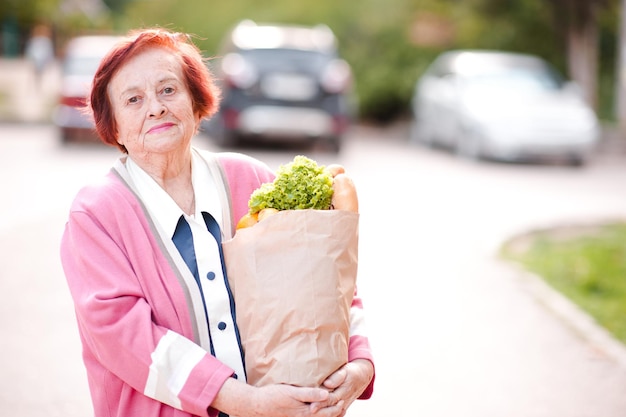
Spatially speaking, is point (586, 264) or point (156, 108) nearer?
point (156, 108)

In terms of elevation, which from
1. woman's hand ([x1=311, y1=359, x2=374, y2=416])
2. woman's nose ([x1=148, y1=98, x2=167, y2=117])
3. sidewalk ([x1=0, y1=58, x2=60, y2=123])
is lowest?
sidewalk ([x1=0, y1=58, x2=60, y2=123])

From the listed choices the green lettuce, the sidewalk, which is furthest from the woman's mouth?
the sidewalk

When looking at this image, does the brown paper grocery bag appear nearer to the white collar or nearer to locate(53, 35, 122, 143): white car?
the white collar

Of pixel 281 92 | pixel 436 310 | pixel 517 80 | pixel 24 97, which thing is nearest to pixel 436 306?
pixel 436 310

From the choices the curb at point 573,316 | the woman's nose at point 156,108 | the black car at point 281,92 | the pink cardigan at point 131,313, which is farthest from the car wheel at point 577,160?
the pink cardigan at point 131,313

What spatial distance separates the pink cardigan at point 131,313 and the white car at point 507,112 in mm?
12617

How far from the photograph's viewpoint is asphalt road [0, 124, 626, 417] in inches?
179

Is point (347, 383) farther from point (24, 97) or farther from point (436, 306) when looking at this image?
point (24, 97)

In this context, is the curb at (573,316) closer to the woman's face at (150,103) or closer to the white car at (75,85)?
the woman's face at (150,103)

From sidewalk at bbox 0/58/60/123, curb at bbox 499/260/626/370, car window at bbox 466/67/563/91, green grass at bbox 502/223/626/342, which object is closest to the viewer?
curb at bbox 499/260/626/370

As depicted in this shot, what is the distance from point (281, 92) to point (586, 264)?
791 centimetres

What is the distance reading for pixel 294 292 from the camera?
2209mm

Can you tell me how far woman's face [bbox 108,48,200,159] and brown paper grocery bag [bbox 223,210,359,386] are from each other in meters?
0.44

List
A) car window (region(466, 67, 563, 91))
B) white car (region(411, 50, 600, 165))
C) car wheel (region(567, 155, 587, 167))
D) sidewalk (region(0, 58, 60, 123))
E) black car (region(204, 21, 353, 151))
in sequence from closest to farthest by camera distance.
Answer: black car (region(204, 21, 353, 151))
white car (region(411, 50, 600, 165))
car wheel (region(567, 155, 587, 167))
car window (region(466, 67, 563, 91))
sidewalk (region(0, 58, 60, 123))
